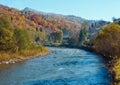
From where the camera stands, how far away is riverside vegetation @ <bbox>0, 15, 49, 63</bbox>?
100m

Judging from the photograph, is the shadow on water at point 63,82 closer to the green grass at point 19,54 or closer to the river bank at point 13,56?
the river bank at point 13,56

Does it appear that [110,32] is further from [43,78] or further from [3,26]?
[43,78]

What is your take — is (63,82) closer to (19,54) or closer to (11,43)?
(11,43)

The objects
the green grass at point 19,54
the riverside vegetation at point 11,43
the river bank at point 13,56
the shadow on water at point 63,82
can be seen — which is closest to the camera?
the shadow on water at point 63,82

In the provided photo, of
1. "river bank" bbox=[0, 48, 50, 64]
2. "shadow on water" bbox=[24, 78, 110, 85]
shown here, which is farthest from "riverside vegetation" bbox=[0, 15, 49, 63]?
"shadow on water" bbox=[24, 78, 110, 85]

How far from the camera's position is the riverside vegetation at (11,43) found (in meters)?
100

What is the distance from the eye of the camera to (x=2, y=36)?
100 meters

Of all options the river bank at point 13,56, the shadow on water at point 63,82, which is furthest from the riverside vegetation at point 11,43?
the shadow on water at point 63,82

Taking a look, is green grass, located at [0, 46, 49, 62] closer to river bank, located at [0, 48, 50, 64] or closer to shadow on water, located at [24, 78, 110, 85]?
river bank, located at [0, 48, 50, 64]

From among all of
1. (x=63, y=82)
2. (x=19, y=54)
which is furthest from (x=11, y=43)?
(x=63, y=82)

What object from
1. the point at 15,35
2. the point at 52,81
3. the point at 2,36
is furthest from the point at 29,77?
the point at 15,35

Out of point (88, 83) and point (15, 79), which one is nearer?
point (88, 83)

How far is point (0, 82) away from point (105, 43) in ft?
193

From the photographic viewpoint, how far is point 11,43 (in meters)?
105
